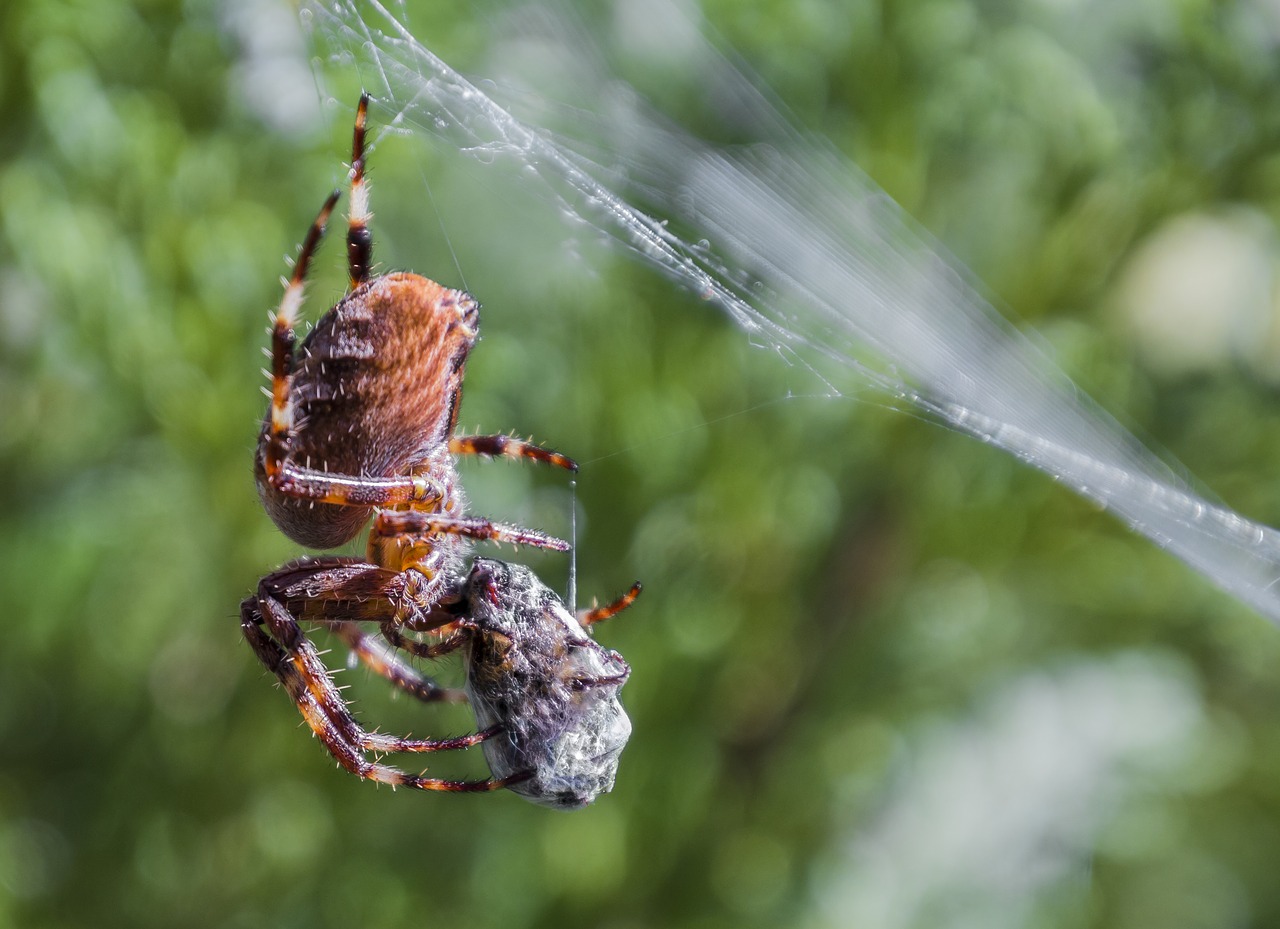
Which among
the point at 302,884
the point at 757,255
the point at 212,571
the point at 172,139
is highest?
the point at 757,255

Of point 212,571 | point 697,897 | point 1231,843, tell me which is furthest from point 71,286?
point 1231,843

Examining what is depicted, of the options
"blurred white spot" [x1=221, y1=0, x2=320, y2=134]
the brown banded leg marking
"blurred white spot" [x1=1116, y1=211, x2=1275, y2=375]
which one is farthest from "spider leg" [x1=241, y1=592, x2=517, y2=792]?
"blurred white spot" [x1=1116, y1=211, x2=1275, y2=375]

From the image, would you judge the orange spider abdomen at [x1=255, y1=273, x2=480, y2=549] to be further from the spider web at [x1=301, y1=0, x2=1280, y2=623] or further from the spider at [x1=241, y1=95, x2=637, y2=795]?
the spider web at [x1=301, y1=0, x2=1280, y2=623]

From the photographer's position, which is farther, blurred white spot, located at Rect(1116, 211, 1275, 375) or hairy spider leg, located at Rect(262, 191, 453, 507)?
blurred white spot, located at Rect(1116, 211, 1275, 375)

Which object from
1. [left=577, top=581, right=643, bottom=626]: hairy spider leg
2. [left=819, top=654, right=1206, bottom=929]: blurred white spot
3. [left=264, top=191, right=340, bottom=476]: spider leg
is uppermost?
[left=264, top=191, right=340, bottom=476]: spider leg

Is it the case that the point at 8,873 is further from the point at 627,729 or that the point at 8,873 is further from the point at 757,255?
the point at 757,255

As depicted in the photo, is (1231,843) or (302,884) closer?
(302,884)

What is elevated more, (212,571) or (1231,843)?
(212,571)
